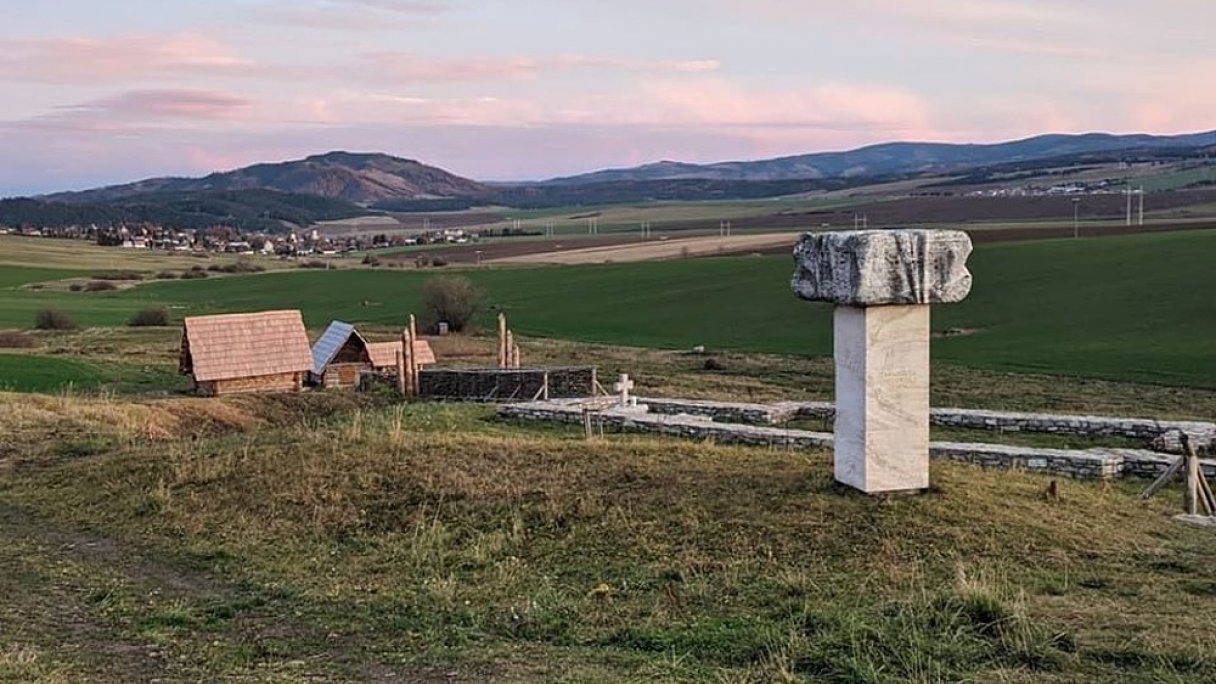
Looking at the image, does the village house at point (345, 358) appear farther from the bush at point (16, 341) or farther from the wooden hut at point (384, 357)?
the bush at point (16, 341)

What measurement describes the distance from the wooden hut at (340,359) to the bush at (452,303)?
2077 cm

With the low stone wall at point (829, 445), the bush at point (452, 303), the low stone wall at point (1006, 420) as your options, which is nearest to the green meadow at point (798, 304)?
the bush at point (452, 303)

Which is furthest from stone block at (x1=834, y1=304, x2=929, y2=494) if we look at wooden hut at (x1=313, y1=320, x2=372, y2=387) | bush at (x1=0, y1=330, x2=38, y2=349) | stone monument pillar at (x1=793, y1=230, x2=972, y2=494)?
bush at (x1=0, y1=330, x2=38, y2=349)

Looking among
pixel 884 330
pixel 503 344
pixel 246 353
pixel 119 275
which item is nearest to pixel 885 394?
pixel 884 330

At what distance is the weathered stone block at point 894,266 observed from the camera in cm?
1203

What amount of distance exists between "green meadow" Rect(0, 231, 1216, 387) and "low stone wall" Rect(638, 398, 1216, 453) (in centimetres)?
1400

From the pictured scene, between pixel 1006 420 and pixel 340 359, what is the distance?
2199 centimetres

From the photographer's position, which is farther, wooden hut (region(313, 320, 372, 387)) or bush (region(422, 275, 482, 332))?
bush (region(422, 275, 482, 332))

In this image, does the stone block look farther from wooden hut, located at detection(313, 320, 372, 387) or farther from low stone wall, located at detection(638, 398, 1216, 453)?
wooden hut, located at detection(313, 320, 372, 387)

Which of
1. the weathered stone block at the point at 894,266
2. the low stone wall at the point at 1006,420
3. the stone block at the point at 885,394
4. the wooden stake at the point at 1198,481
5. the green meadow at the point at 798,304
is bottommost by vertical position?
the green meadow at the point at 798,304

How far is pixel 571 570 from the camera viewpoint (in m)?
11.1

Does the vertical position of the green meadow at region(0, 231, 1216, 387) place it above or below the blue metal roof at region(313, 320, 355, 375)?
below

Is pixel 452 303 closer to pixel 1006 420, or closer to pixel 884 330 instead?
pixel 1006 420

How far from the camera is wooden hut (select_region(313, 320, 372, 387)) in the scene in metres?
37.2
